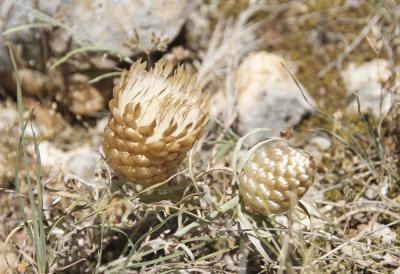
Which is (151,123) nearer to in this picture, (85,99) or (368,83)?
(85,99)

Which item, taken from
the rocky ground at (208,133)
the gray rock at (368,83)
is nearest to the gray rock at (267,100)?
the rocky ground at (208,133)

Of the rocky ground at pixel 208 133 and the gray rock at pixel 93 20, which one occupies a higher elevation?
the gray rock at pixel 93 20

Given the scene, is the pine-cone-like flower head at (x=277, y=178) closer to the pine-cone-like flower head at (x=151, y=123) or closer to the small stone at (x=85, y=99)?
the pine-cone-like flower head at (x=151, y=123)

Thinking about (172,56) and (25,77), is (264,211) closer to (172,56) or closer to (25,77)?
(172,56)

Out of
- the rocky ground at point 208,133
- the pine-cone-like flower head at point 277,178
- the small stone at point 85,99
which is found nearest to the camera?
the pine-cone-like flower head at point 277,178

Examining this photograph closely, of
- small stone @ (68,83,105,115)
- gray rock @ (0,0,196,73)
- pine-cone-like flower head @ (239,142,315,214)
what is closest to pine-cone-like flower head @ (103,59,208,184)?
pine-cone-like flower head @ (239,142,315,214)

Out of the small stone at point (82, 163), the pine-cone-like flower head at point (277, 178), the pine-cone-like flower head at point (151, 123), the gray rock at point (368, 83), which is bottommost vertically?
the small stone at point (82, 163)
